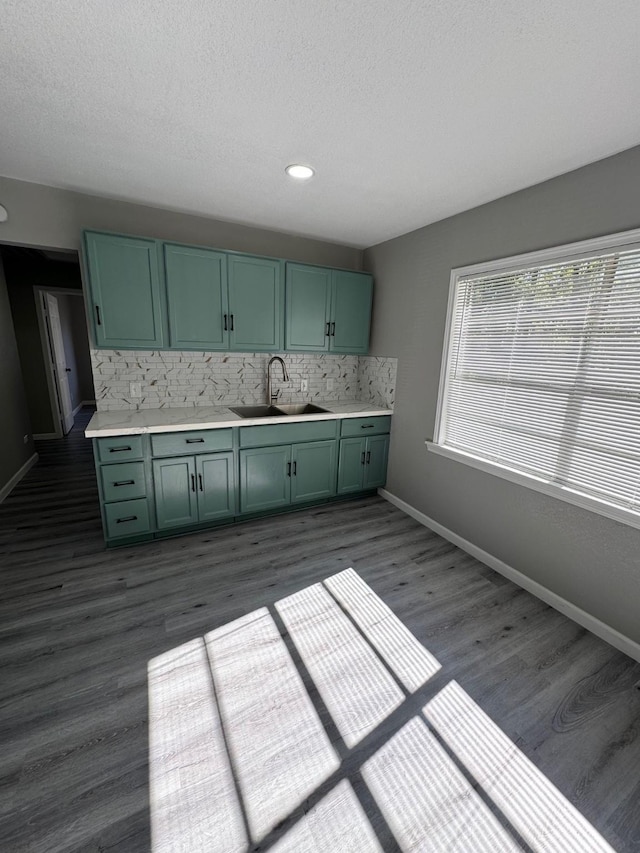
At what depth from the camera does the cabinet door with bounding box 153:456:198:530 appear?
265 cm

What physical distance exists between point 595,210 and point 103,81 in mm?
2399

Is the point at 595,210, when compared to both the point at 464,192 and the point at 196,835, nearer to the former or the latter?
the point at 464,192

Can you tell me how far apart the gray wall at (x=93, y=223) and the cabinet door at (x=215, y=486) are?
6.12 feet

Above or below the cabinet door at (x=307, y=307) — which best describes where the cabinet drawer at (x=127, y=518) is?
below

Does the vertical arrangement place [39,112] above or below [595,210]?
above

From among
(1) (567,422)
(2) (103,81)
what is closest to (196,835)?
(1) (567,422)

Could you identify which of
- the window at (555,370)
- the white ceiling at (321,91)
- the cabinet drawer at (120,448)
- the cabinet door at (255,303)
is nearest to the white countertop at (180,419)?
the cabinet drawer at (120,448)

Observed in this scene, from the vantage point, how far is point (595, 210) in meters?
1.89

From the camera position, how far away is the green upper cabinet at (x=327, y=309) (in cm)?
325

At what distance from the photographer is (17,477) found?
3.73m

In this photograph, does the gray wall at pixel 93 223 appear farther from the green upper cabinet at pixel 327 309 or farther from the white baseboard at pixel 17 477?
the white baseboard at pixel 17 477

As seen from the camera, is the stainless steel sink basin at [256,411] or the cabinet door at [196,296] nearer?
the cabinet door at [196,296]

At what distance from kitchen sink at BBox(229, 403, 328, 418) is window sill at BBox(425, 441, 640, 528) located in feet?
4.02

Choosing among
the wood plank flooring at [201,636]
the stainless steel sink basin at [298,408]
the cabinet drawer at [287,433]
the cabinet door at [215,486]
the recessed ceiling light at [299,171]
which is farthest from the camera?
the stainless steel sink basin at [298,408]
